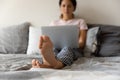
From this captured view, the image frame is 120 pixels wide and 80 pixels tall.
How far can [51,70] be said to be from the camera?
1.25m

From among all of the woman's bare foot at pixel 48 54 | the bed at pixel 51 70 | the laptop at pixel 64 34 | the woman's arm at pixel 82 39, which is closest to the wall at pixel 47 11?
the bed at pixel 51 70

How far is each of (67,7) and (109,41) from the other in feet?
1.64

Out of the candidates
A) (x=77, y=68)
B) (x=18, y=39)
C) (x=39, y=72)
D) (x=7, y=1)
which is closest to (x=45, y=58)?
(x=77, y=68)

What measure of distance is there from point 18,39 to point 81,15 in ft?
2.20

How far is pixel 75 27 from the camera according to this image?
69.7 inches

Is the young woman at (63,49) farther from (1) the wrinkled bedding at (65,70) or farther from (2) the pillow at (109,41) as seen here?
(2) the pillow at (109,41)

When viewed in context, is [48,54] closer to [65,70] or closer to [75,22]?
[65,70]

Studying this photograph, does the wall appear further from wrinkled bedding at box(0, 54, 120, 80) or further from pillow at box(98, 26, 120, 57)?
wrinkled bedding at box(0, 54, 120, 80)

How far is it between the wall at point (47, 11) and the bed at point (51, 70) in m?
0.12

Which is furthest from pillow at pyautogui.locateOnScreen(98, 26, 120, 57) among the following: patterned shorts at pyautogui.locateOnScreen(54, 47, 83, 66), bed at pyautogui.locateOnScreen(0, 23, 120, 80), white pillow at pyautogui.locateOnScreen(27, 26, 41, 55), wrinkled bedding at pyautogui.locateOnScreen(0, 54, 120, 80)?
white pillow at pyautogui.locateOnScreen(27, 26, 41, 55)

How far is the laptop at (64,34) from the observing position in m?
1.78

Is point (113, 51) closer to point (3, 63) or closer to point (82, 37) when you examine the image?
point (82, 37)

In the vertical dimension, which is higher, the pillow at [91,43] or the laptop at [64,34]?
the laptop at [64,34]

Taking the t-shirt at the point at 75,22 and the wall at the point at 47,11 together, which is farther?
the wall at the point at 47,11
